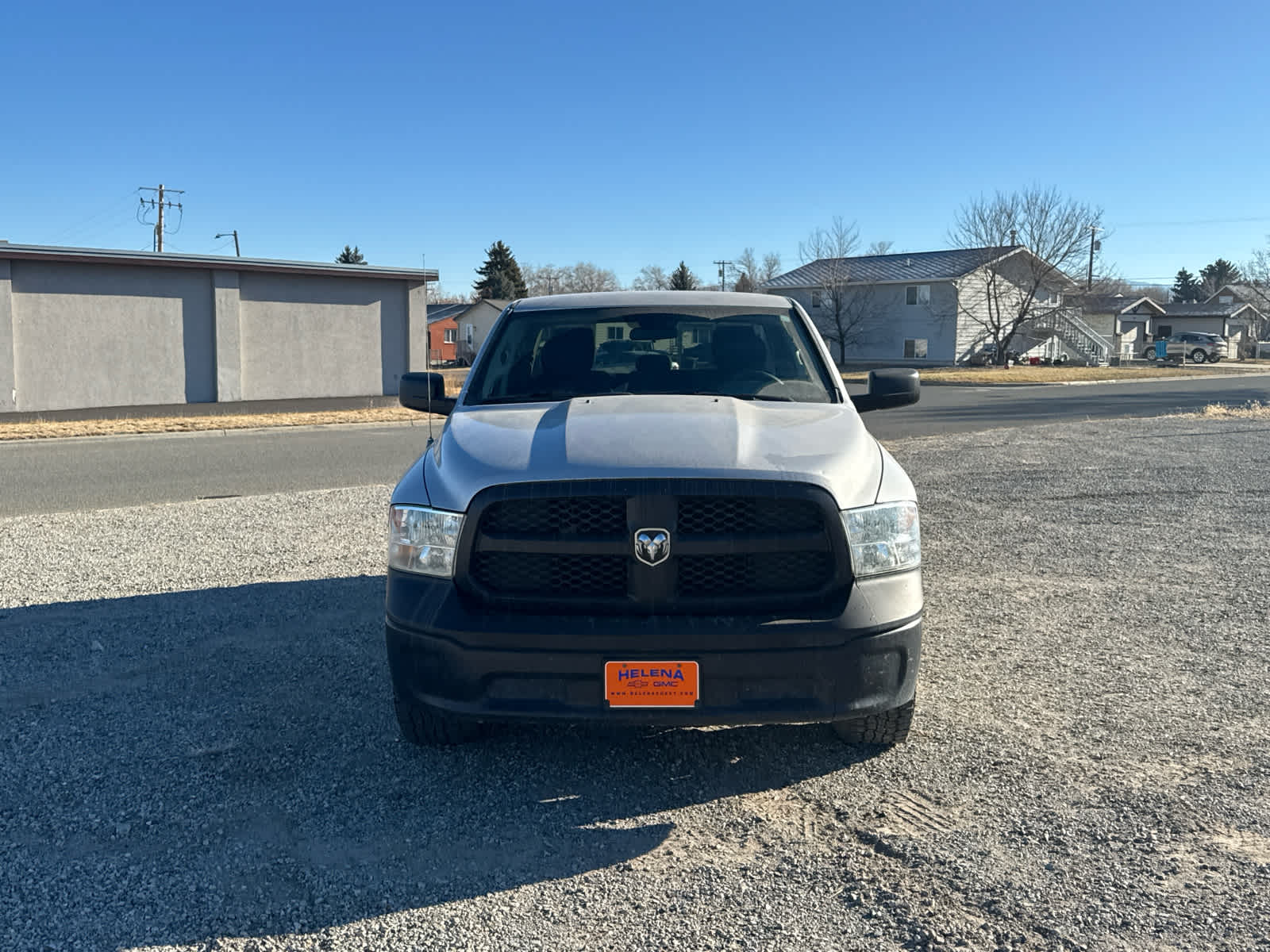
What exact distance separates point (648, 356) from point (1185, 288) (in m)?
148

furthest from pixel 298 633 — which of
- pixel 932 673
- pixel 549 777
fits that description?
pixel 932 673

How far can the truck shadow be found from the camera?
3.04m

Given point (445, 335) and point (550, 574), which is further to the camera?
point (445, 335)

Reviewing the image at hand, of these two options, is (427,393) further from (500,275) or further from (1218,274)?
(1218,274)

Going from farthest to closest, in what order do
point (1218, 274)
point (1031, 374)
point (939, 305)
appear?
point (1218, 274)
point (939, 305)
point (1031, 374)

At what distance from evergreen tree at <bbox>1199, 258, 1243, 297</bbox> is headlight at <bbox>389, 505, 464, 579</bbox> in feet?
442

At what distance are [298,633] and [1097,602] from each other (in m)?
4.64

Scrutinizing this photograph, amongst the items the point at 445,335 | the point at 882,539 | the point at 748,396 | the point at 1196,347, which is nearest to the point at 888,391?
the point at 748,396

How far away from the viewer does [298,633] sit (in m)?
5.71

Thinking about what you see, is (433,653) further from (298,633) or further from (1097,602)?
(1097,602)

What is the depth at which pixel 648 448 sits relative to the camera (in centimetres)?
366

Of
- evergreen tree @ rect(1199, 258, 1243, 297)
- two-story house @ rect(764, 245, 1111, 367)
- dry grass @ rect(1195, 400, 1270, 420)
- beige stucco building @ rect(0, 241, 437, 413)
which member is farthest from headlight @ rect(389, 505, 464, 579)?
evergreen tree @ rect(1199, 258, 1243, 297)

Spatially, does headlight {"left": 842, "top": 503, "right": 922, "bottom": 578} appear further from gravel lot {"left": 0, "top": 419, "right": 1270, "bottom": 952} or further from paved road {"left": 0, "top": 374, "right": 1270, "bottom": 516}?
paved road {"left": 0, "top": 374, "right": 1270, "bottom": 516}

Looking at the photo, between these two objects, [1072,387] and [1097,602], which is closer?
[1097,602]
